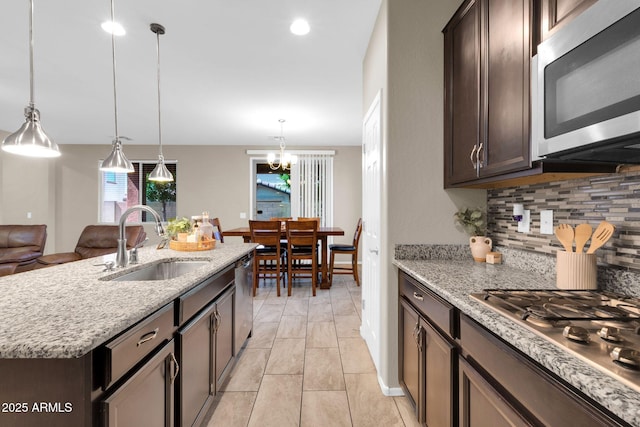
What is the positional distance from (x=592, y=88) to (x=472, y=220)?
117 centimetres

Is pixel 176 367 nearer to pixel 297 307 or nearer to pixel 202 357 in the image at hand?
pixel 202 357

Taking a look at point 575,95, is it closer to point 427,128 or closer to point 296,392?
point 427,128

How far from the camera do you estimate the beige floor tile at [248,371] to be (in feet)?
6.77

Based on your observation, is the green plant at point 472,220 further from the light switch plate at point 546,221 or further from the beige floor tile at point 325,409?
the beige floor tile at point 325,409

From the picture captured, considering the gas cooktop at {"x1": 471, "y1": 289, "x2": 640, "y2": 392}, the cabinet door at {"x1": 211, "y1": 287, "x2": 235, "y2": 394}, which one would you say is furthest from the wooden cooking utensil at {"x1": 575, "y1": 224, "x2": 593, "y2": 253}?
the cabinet door at {"x1": 211, "y1": 287, "x2": 235, "y2": 394}

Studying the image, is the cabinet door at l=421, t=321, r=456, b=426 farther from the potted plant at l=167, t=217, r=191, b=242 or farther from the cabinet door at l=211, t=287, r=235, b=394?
the potted plant at l=167, t=217, r=191, b=242

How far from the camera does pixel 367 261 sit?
2.60m

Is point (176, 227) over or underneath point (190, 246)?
over

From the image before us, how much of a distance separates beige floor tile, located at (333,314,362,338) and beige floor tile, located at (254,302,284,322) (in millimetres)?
654

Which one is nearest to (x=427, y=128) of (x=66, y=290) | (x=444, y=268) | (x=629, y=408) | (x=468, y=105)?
(x=468, y=105)

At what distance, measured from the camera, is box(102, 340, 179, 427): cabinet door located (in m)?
0.86

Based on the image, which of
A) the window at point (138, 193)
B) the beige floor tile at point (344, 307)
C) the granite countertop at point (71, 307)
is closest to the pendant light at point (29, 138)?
the granite countertop at point (71, 307)

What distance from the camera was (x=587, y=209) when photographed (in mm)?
1273

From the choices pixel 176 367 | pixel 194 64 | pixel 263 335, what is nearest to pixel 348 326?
pixel 263 335
